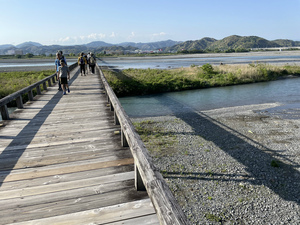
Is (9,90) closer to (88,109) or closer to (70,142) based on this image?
(88,109)

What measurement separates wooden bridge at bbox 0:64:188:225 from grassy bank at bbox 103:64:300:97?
78.1ft

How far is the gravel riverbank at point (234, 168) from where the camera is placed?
7.47 m

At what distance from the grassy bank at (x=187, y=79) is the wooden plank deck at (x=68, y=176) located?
23342 mm

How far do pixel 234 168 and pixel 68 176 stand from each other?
823 centimetres

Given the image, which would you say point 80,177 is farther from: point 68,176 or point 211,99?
point 211,99

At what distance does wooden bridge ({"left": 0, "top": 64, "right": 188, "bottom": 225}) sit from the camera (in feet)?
9.43

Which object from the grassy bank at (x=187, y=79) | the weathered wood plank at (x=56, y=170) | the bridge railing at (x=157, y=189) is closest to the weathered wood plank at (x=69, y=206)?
the bridge railing at (x=157, y=189)

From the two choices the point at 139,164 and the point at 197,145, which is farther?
the point at 197,145

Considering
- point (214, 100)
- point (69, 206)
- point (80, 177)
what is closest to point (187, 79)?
point (214, 100)

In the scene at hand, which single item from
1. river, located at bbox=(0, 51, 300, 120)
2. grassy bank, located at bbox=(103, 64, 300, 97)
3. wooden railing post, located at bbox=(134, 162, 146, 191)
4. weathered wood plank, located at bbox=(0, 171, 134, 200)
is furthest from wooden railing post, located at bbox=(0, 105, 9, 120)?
grassy bank, located at bbox=(103, 64, 300, 97)

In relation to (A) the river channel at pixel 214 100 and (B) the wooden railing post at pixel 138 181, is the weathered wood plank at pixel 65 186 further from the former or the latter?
(A) the river channel at pixel 214 100

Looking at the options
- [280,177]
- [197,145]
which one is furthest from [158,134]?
[280,177]

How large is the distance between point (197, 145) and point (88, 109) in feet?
22.4

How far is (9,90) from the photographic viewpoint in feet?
87.6
